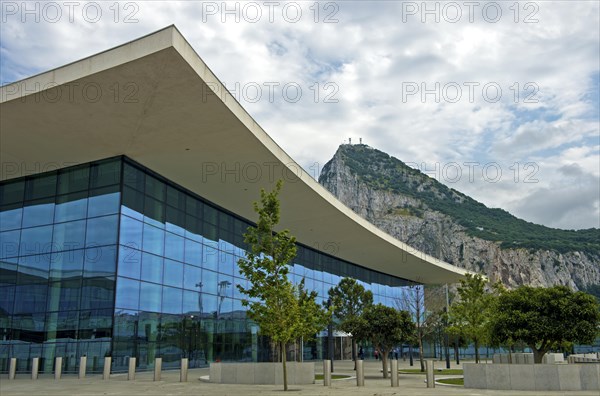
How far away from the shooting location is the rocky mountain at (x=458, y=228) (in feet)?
390

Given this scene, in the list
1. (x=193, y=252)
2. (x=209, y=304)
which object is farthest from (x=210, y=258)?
(x=209, y=304)

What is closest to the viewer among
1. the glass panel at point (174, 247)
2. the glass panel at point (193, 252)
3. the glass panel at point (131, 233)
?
the glass panel at point (131, 233)

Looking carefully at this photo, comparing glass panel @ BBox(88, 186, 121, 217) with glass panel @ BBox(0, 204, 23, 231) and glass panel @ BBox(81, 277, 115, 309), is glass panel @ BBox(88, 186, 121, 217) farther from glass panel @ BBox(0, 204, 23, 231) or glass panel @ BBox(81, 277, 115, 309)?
glass panel @ BBox(0, 204, 23, 231)

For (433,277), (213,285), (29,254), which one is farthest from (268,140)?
(433,277)

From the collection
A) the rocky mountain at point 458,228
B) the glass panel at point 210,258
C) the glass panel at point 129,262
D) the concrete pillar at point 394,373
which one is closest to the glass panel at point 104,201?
the glass panel at point 129,262

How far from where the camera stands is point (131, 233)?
27.9 m

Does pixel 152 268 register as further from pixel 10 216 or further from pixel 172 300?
pixel 10 216

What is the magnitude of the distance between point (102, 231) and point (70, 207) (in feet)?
9.40

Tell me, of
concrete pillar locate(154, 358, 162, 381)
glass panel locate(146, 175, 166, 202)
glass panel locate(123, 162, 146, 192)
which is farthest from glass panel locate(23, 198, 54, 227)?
concrete pillar locate(154, 358, 162, 381)

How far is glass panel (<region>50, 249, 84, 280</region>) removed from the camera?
27.6 m

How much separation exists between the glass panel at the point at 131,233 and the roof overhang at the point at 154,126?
128 inches

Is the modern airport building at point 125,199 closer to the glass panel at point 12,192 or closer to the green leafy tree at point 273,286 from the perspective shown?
the glass panel at point 12,192

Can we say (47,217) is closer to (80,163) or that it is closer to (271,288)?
(80,163)

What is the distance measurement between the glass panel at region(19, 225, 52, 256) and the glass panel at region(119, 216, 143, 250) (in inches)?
181
